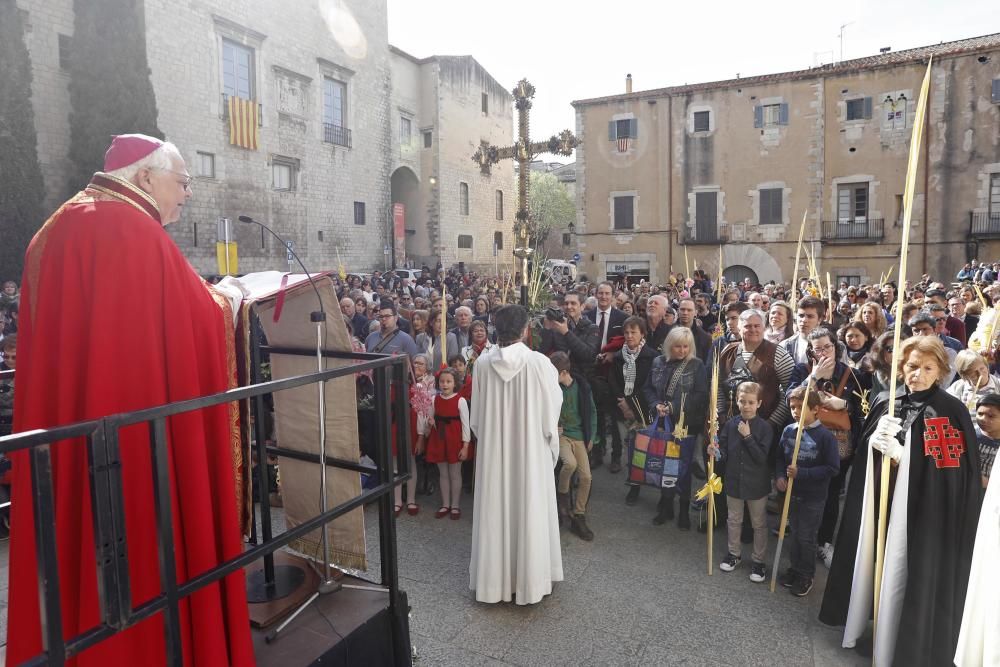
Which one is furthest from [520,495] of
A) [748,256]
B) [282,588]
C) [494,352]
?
[748,256]

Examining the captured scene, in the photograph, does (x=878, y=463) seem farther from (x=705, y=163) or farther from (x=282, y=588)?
(x=705, y=163)

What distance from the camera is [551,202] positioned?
45.9 meters

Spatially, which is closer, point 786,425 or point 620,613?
point 620,613

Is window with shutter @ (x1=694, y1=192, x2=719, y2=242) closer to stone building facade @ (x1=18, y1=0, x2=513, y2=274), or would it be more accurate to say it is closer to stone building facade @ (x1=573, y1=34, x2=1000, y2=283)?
stone building facade @ (x1=573, y1=34, x2=1000, y2=283)

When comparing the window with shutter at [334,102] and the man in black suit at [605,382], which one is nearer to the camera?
the man in black suit at [605,382]

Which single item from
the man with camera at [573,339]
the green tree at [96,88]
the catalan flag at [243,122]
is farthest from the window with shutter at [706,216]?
the man with camera at [573,339]

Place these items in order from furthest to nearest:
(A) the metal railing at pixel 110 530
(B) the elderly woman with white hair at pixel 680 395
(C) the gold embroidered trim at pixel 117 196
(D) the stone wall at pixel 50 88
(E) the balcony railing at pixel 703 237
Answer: (E) the balcony railing at pixel 703 237 → (D) the stone wall at pixel 50 88 → (B) the elderly woman with white hair at pixel 680 395 → (C) the gold embroidered trim at pixel 117 196 → (A) the metal railing at pixel 110 530

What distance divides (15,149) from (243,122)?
742 centimetres

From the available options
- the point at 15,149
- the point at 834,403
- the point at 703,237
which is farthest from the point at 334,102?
the point at 834,403

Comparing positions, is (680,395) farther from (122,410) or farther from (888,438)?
(122,410)

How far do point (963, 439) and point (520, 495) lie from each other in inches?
93.9

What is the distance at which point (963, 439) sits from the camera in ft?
10.5

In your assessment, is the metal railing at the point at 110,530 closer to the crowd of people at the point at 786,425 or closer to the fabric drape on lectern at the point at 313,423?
the fabric drape on lectern at the point at 313,423

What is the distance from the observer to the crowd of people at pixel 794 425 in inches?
127
